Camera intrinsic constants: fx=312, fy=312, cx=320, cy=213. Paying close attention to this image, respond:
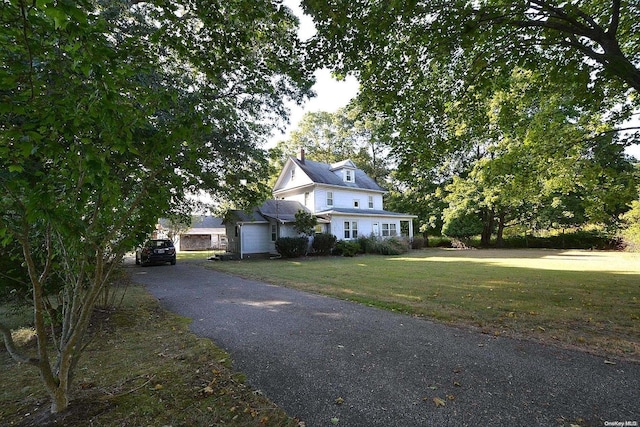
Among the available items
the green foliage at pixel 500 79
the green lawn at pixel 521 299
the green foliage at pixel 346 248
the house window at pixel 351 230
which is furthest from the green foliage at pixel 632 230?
the house window at pixel 351 230

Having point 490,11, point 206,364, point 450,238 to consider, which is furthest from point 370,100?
point 450,238

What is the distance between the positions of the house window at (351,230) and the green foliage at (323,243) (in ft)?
10.1

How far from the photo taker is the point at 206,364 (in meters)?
4.09

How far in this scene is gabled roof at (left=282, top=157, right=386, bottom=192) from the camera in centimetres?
2635

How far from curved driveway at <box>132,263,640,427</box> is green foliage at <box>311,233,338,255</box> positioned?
16.1 meters

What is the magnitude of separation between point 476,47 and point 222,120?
23.8 ft

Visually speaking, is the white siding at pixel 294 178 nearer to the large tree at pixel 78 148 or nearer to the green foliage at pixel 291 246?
the green foliage at pixel 291 246

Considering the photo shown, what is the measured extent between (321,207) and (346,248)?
193 inches

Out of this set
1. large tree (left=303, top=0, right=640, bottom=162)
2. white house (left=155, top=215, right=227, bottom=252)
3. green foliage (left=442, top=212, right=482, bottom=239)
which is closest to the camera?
large tree (left=303, top=0, right=640, bottom=162)

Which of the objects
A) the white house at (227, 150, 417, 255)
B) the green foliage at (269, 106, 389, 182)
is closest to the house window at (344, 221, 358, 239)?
the white house at (227, 150, 417, 255)

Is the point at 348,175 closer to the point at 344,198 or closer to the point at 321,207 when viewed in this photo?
the point at 344,198

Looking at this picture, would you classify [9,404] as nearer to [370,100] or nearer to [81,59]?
[81,59]

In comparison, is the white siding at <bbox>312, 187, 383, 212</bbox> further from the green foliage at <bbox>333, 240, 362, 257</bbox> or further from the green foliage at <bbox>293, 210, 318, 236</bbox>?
the green foliage at <bbox>333, 240, 362, 257</bbox>

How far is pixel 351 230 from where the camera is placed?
26.2m
